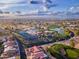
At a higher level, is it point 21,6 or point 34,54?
point 21,6

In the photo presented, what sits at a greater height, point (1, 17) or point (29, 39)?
point (1, 17)

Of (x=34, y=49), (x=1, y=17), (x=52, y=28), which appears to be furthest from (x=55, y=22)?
(x=1, y=17)

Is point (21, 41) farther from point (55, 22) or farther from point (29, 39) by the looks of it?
point (55, 22)

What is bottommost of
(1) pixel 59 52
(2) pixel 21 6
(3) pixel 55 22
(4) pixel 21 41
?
(1) pixel 59 52

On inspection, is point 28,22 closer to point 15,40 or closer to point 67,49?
point 15,40

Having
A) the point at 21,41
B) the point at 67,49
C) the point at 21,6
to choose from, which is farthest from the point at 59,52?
the point at 21,6

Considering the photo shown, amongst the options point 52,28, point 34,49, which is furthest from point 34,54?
point 52,28

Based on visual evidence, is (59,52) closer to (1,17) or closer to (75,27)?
(75,27)
